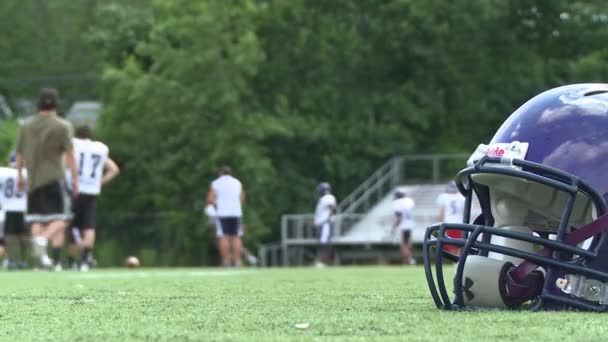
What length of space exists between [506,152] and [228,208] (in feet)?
49.9

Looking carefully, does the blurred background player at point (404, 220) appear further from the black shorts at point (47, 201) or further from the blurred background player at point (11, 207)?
the black shorts at point (47, 201)

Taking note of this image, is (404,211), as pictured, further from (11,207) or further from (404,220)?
(11,207)

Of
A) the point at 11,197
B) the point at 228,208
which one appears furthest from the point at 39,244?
the point at 228,208

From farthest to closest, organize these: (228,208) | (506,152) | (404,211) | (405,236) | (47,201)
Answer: (405,236) < (404,211) < (228,208) < (47,201) < (506,152)

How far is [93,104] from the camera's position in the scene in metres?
44.4

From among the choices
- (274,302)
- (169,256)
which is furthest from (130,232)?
(274,302)

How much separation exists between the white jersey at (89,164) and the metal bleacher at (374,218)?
14.6 meters

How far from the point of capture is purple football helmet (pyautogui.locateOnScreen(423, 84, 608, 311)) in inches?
201

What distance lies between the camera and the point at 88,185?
15.6 m

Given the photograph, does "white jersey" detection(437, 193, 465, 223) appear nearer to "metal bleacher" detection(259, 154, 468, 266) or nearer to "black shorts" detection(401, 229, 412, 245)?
"black shorts" detection(401, 229, 412, 245)

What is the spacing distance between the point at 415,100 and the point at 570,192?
30044 millimetres

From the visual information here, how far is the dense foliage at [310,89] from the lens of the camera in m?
32.5

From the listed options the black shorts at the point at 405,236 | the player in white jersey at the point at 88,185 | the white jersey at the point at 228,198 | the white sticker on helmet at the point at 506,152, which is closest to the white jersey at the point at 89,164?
the player in white jersey at the point at 88,185

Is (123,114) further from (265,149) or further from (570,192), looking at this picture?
(570,192)
